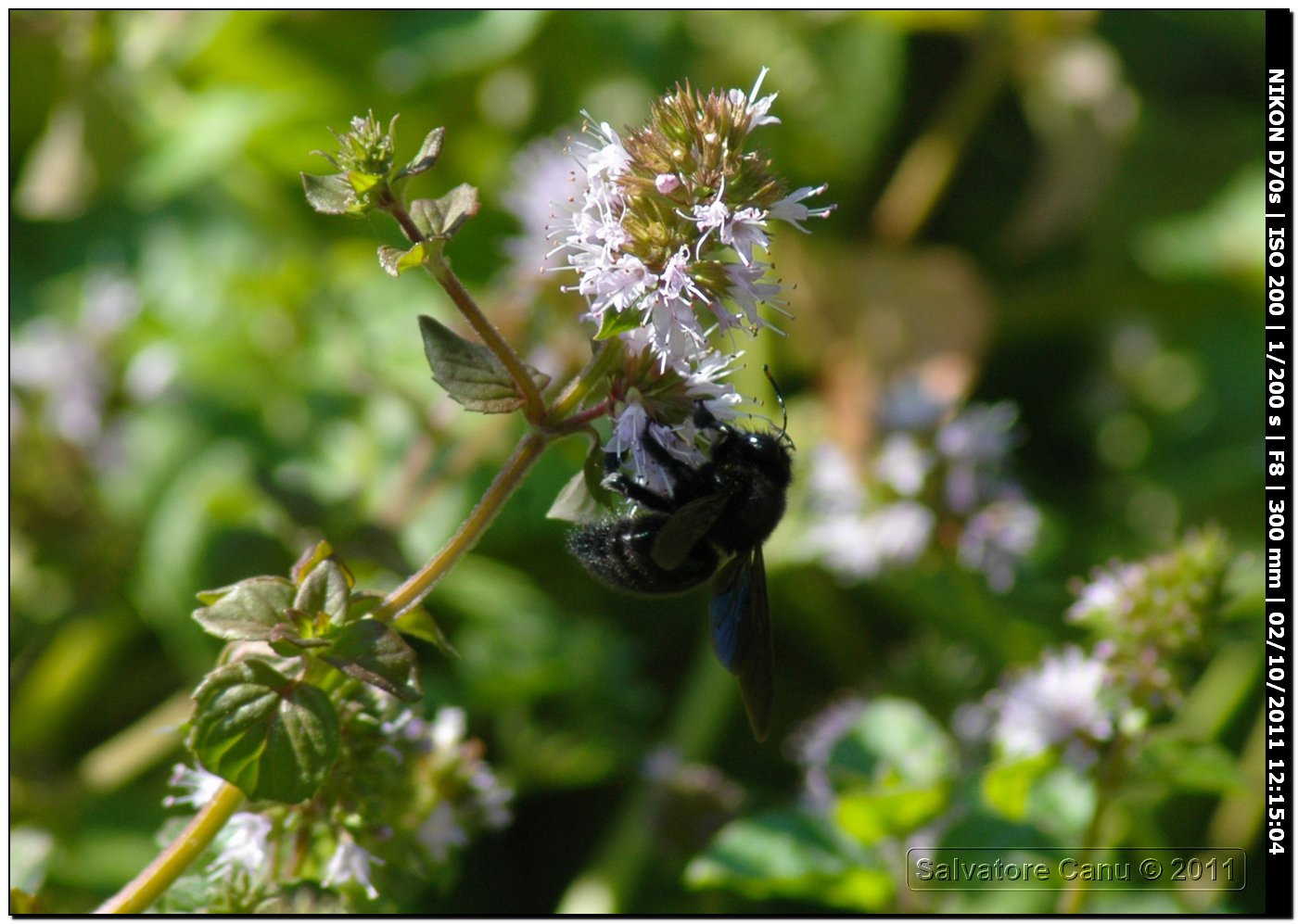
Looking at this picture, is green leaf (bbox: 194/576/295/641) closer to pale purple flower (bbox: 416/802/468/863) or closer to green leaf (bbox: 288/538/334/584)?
green leaf (bbox: 288/538/334/584)

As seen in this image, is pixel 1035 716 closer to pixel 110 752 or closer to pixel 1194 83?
pixel 110 752

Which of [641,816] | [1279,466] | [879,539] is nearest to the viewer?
[641,816]

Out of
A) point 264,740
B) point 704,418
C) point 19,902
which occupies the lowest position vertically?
point 19,902

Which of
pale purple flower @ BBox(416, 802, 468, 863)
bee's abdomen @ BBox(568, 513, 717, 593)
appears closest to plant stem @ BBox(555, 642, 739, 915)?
pale purple flower @ BBox(416, 802, 468, 863)

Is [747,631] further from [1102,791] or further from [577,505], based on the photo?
[1102,791]

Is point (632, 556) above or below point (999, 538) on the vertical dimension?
above

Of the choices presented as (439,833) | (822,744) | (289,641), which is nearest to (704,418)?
(289,641)
